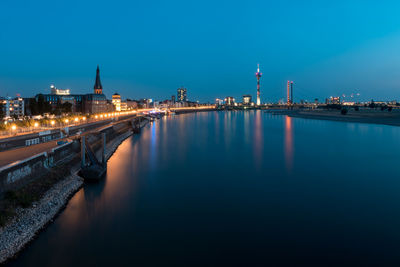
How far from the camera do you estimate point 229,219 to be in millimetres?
9922

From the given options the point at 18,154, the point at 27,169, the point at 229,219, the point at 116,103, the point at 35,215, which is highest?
the point at 116,103

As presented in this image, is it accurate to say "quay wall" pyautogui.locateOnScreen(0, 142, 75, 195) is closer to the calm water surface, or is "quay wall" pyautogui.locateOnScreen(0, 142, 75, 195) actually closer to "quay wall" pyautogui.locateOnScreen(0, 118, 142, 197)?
"quay wall" pyautogui.locateOnScreen(0, 118, 142, 197)

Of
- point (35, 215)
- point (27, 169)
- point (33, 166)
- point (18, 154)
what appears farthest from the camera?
point (18, 154)

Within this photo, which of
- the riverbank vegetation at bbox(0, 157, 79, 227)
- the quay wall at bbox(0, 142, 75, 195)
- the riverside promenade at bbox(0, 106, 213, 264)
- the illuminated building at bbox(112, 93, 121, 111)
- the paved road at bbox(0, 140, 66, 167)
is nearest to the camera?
the riverside promenade at bbox(0, 106, 213, 264)

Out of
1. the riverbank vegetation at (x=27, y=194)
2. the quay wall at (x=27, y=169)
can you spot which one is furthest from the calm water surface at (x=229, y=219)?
the quay wall at (x=27, y=169)

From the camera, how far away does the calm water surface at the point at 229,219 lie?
24.7ft

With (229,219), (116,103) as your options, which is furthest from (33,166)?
(116,103)

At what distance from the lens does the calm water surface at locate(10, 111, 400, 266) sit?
7.52 m

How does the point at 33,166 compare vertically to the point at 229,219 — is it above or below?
above

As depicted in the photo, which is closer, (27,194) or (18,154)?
(27,194)

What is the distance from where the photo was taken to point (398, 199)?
39.7ft

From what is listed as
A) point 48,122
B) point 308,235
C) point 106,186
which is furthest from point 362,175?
point 48,122

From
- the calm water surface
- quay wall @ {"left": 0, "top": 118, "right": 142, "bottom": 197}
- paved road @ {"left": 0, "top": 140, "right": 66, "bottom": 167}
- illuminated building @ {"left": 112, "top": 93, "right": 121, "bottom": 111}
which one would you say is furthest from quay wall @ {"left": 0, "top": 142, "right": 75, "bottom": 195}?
illuminated building @ {"left": 112, "top": 93, "right": 121, "bottom": 111}

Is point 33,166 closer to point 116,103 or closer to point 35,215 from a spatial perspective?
point 35,215
